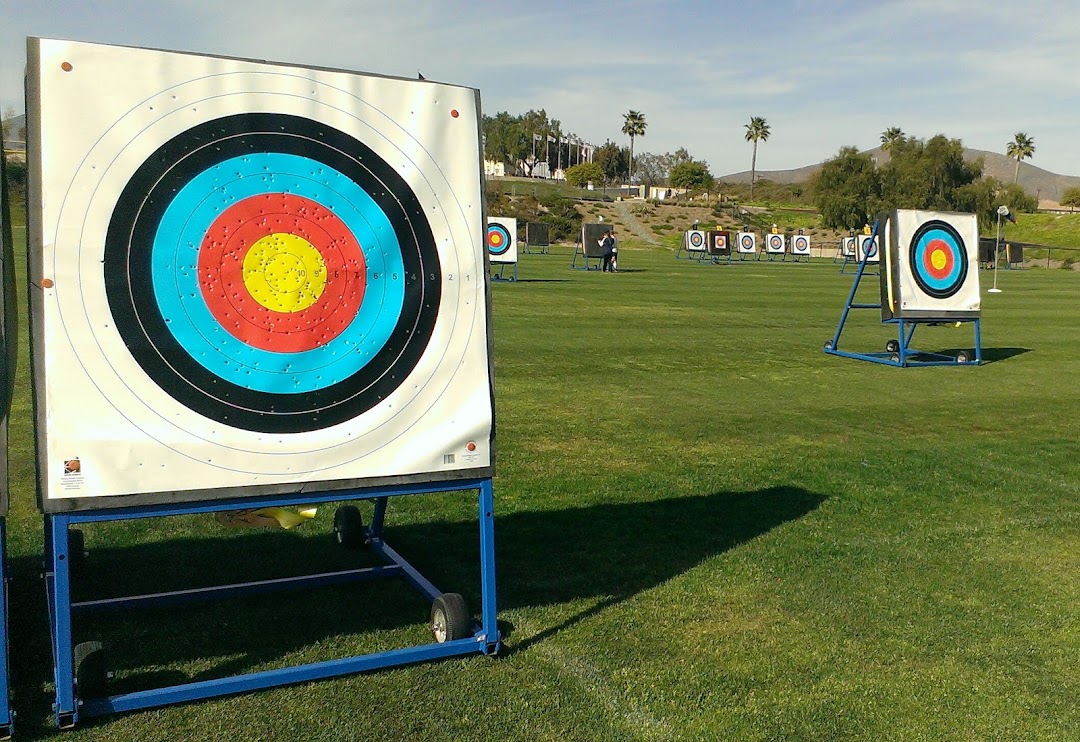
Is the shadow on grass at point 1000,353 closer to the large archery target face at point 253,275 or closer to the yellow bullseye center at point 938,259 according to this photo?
the yellow bullseye center at point 938,259

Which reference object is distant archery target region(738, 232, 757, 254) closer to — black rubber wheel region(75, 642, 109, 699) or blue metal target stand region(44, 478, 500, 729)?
blue metal target stand region(44, 478, 500, 729)

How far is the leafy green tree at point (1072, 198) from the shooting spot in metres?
110

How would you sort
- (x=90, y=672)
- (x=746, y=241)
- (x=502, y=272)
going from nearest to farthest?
(x=90, y=672) < (x=502, y=272) < (x=746, y=241)

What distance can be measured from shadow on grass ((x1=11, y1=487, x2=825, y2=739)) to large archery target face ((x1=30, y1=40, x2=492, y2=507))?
780mm

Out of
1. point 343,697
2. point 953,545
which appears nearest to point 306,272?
point 343,697

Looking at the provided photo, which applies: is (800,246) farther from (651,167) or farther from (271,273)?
(651,167)

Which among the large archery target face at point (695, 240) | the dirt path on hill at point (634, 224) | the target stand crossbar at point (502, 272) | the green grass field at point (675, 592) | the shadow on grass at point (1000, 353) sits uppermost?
the dirt path on hill at point (634, 224)

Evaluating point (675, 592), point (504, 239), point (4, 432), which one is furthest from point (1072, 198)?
point (4, 432)

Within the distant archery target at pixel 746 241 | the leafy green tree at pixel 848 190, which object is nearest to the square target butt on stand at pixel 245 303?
the distant archery target at pixel 746 241

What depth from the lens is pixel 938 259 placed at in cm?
1503

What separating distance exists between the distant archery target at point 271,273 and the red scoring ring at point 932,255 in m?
12.1

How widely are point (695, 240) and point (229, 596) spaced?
48.3 m

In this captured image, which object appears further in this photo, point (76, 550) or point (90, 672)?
point (76, 550)

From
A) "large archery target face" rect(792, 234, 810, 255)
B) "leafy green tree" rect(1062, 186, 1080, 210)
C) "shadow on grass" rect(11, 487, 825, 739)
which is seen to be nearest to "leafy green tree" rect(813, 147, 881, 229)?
"large archery target face" rect(792, 234, 810, 255)
